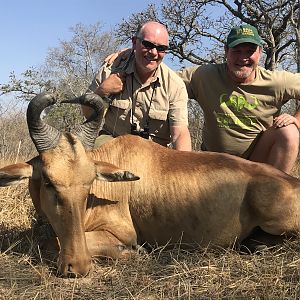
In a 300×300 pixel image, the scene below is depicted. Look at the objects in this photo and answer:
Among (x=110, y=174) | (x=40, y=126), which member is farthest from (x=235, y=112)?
(x=40, y=126)

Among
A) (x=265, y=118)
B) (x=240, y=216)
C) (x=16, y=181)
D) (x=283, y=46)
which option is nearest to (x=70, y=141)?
(x=16, y=181)

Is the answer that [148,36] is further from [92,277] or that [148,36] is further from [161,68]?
[92,277]

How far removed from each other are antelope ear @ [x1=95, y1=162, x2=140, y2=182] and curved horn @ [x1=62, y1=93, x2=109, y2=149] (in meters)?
0.31

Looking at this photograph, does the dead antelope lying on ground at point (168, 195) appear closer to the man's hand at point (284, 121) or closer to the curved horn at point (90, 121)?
the curved horn at point (90, 121)

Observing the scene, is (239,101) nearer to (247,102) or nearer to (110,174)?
(247,102)

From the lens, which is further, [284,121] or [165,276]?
[284,121]

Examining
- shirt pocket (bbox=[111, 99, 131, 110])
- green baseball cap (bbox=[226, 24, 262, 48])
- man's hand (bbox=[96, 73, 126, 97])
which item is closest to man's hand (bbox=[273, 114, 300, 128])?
green baseball cap (bbox=[226, 24, 262, 48])

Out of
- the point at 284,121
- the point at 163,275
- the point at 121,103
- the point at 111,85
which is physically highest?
the point at 111,85

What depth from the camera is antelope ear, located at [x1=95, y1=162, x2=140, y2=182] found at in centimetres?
442

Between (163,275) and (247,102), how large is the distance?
3.45m

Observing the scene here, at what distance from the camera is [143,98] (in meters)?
6.57

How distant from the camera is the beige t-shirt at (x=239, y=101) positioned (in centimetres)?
675

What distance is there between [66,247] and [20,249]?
3.74ft

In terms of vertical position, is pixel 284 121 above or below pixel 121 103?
below
